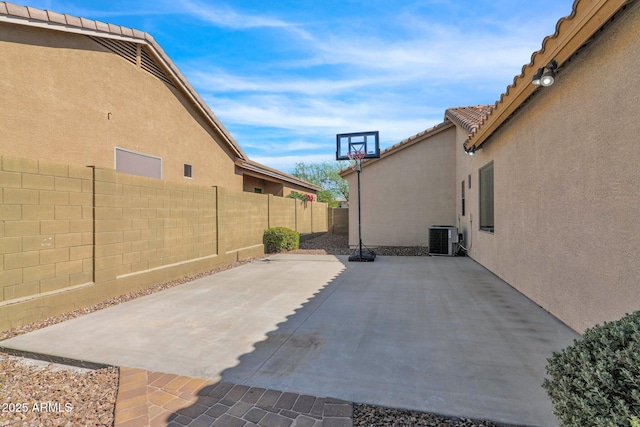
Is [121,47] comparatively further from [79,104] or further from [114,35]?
[79,104]

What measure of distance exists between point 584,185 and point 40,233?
7.30 metres

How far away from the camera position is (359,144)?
10.9 m

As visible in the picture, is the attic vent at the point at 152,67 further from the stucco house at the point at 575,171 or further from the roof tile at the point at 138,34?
the stucco house at the point at 575,171

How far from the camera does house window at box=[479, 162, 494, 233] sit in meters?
7.80

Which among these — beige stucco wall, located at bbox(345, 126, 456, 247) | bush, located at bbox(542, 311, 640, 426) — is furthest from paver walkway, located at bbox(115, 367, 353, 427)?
beige stucco wall, located at bbox(345, 126, 456, 247)

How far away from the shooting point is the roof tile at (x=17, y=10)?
18.0 ft

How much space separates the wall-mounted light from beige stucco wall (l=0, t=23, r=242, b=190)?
857cm

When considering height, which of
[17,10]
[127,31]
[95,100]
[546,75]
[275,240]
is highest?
[127,31]

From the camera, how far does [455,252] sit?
1029 cm

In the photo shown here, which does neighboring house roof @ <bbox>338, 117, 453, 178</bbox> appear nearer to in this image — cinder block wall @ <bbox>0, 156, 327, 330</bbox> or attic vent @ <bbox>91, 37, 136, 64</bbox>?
cinder block wall @ <bbox>0, 156, 327, 330</bbox>

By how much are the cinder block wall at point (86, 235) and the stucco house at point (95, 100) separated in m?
1.79

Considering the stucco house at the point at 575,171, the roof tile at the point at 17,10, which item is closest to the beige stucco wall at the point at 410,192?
the stucco house at the point at 575,171

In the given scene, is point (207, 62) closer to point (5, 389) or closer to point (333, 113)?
point (333, 113)

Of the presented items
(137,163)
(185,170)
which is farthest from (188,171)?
(137,163)
